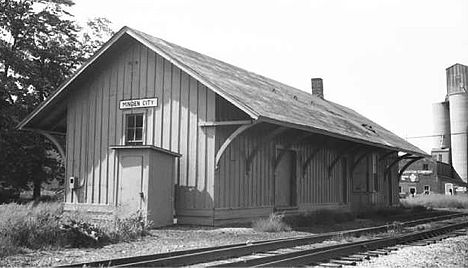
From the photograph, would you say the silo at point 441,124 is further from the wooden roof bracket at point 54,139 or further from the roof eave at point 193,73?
the roof eave at point 193,73

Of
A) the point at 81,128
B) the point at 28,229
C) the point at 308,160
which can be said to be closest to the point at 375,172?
the point at 308,160

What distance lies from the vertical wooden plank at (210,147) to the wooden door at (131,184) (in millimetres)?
1908

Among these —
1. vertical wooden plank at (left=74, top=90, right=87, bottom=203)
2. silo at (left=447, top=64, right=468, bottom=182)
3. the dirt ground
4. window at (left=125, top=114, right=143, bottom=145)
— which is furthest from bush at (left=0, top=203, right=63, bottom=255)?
silo at (left=447, top=64, right=468, bottom=182)

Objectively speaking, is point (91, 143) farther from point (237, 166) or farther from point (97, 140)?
point (237, 166)

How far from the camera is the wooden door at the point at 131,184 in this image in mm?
13719

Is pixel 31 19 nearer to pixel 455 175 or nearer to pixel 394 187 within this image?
pixel 394 187

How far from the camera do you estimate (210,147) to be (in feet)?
48.1

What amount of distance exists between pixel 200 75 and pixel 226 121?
148 cm

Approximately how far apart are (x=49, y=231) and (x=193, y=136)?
19.2ft

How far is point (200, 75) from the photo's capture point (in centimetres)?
1427

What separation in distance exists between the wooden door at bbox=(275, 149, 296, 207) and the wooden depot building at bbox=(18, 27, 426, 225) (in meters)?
0.03

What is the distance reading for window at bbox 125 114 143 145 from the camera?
634 inches

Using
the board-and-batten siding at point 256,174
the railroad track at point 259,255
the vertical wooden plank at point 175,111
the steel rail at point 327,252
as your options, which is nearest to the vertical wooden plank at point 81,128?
the vertical wooden plank at point 175,111

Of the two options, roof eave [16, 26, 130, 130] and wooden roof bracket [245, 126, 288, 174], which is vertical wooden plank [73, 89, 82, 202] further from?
wooden roof bracket [245, 126, 288, 174]
